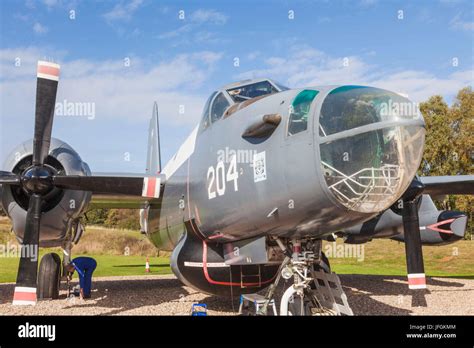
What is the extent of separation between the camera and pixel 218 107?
8.11m

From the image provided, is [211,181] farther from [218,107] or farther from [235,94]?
[235,94]

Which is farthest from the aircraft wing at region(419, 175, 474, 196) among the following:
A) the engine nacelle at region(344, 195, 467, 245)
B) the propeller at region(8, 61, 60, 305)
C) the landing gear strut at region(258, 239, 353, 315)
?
the propeller at region(8, 61, 60, 305)

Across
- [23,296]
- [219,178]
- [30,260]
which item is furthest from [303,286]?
[30,260]

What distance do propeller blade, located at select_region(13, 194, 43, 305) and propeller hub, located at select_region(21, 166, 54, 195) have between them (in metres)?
0.17

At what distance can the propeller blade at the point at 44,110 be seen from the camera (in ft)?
34.6

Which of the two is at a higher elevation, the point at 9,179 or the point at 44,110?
the point at 44,110

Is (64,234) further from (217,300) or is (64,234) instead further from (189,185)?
(189,185)

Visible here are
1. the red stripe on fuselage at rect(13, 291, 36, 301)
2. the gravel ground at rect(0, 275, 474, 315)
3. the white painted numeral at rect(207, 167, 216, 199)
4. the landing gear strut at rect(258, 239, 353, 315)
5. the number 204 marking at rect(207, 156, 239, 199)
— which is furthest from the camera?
the gravel ground at rect(0, 275, 474, 315)

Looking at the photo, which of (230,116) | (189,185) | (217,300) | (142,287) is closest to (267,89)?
(230,116)

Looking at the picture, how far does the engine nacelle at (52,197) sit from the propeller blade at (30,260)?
3.53 feet

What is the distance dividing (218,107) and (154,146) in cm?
1068

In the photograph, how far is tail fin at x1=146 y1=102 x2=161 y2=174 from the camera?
58.1 feet

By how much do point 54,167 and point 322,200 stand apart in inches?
339

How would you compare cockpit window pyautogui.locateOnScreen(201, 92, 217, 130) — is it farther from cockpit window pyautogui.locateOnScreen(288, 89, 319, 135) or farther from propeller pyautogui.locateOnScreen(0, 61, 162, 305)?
cockpit window pyautogui.locateOnScreen(288, 89, 319, 135)
